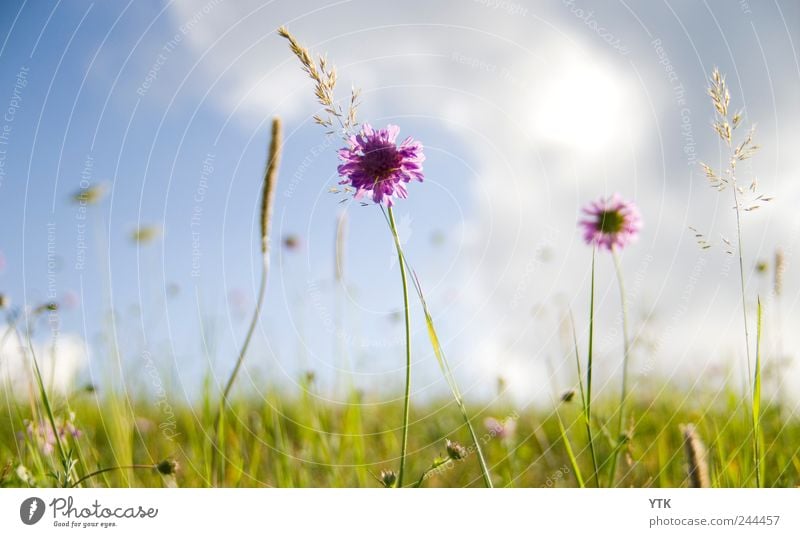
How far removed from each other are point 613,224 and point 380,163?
2.56ft

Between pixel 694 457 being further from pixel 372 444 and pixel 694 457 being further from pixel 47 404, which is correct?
pixel 47 404

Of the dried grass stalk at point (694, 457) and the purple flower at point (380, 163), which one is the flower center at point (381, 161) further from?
the dried grass stalk at point (694, 457)

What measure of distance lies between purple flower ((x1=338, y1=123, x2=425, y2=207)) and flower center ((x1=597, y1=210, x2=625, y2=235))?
26.9 inches

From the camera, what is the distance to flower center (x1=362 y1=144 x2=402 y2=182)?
4.17 feet

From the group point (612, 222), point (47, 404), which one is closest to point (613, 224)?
point (612, 222)

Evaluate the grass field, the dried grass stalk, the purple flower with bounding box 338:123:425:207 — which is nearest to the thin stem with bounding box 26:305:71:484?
the grass field

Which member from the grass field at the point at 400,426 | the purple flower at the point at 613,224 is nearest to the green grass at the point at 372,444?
the grass field at the point at 400,426

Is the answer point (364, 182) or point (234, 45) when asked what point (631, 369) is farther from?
point (234, 45)

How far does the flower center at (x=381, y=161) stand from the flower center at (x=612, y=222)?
727 millimetres

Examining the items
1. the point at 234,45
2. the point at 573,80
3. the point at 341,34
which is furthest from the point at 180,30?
the point at 573,80

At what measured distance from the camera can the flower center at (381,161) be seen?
1.27 meters

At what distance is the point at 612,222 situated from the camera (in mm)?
1729
